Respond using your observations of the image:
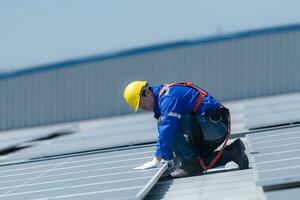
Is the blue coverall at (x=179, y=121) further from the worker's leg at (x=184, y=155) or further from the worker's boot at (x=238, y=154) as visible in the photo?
the worker's boot at (x=238, y=154)

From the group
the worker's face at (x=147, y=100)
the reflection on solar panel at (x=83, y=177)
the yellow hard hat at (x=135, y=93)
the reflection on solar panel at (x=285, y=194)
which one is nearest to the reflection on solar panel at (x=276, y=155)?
the reflection on solar panel at (x=285, y=194)

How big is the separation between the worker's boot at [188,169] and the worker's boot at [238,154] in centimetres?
42

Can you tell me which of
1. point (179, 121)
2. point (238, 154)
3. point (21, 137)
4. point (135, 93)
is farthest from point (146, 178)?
point (21, 137)

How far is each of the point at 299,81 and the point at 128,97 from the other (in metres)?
21.1

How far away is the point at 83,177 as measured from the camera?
9047 millimetres

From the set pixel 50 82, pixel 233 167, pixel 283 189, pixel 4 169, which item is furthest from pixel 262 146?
pixel 50 82

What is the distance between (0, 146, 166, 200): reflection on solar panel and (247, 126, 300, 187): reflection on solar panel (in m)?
1.14

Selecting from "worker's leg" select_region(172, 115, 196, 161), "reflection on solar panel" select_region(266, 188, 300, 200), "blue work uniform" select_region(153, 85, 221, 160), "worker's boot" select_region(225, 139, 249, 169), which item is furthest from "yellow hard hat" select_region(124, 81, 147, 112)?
"reflection on solar panel" select_region(266, 188, 300, 200)

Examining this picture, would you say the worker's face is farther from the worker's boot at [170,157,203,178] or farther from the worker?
the worker's boot at [170,157,203,178]

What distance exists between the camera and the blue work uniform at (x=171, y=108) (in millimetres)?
8852

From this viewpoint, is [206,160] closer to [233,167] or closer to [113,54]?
[233,167]

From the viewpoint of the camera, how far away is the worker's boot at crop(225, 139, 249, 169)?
9.09 meters

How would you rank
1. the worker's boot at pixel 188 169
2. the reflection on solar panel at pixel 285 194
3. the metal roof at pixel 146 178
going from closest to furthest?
the reflection on solar panel at pixel 285 194 < the metal roof at pixel 146 178 < the worker's boot at pixel 188 169

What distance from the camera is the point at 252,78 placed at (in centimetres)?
2958
